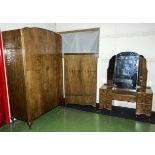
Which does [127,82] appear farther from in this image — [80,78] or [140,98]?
[80,78]

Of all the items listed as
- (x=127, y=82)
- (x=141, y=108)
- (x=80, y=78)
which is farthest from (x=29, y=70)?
(x=141, y=108)

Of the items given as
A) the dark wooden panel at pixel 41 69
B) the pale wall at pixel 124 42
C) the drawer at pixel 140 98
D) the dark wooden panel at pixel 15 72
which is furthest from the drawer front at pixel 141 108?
the dark wooden panel at pixel 15 72

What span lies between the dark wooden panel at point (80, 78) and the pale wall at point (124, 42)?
0.28 metres

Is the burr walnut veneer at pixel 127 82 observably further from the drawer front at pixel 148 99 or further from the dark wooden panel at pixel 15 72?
the dark wooden panel at pixel 15 72

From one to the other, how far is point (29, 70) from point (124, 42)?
2.51 metres

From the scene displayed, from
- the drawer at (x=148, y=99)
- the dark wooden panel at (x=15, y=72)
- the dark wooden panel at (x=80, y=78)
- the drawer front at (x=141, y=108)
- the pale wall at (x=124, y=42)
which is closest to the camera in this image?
the dark wooden panel at (x=15, y=72)

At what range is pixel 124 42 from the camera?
4.07m

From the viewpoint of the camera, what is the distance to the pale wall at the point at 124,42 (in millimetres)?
3853

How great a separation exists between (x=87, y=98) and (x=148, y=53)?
198 centimetres

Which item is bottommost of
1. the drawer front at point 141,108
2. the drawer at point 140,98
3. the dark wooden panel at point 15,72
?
the drawer front at point 141,108

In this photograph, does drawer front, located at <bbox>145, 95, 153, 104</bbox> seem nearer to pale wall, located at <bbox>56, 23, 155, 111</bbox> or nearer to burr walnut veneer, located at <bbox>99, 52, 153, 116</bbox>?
burr walnut veneer, located at <bbox>99, 52, 153, 116</bbox>

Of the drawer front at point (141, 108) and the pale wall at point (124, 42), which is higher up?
the pale wall at point (124, 42)

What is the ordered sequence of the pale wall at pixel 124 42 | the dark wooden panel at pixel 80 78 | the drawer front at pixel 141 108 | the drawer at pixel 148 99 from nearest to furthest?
the drawer at pixel 148 99, the drawer front at pixel 141 108, the pale wall at pixel 124 42, the dark wooden panel at pixel 80 78

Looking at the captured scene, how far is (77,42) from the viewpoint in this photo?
4516 millimetres
